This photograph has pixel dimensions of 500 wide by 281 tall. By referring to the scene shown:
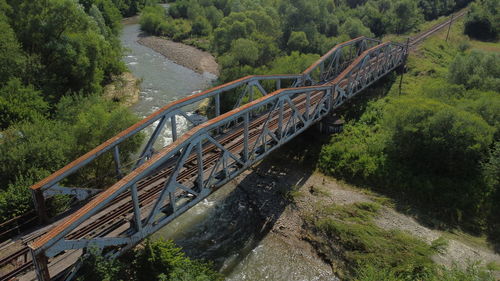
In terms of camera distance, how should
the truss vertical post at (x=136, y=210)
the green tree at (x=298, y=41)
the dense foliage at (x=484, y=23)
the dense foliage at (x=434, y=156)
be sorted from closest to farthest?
the truss vertical post at (x=136, y=210)
the dense foliage at (x=434, y=156)
the green tree at (x=298, y=41)
the dense foliage at (x=484, y=23)

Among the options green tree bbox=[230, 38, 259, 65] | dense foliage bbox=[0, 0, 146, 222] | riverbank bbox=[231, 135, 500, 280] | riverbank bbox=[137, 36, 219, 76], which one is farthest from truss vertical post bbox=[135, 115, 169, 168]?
riverbank bbox=[137, 36, 219, 76]

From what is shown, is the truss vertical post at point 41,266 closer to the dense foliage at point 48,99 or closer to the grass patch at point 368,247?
the dense foliage at point 48,99

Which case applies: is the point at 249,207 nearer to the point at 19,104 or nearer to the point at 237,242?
the point at 237,242

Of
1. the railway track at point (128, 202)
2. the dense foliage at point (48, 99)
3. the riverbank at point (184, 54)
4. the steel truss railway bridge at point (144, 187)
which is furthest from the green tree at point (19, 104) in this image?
the riverbank at point (184, 54)

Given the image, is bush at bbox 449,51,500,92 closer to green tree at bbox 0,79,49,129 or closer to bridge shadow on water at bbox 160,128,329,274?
bridge shadow on water at bbox 160,128,329,274

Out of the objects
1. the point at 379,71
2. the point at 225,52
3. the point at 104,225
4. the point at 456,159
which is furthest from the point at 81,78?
the point at 456,159

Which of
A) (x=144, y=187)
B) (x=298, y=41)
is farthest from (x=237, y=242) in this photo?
(x=298, y=41)
